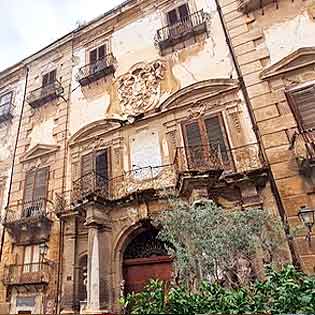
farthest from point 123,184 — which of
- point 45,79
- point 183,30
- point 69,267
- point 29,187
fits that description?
point 45,79

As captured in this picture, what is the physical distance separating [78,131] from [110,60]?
3.60 metres

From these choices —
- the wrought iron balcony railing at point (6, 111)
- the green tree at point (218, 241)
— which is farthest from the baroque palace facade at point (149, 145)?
the wrought iron balcony railing at point (6, 111)

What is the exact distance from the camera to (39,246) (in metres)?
10.5

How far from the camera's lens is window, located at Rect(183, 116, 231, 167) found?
28.6 feet

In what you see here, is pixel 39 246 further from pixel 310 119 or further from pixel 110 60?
pixel 310 119

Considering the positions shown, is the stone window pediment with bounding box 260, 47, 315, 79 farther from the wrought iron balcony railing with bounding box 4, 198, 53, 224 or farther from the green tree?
the wrought iron balcony railing with bounding box 4, 198, 53, 224

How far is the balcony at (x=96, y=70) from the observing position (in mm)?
12570

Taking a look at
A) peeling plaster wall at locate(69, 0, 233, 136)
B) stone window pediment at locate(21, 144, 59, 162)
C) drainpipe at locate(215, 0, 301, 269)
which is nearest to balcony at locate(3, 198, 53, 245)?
stone window pediment at locate(21, 144, 59, 162)

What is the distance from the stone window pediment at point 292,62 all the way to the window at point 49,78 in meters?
10.5

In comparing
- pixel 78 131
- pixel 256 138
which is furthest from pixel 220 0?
pixel 78 131

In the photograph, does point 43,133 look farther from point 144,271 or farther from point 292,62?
point 292,62

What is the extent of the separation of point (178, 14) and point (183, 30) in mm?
1269

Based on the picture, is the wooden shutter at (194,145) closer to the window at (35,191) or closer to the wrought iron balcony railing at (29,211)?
the wrought iron balcony railing at (29,211)

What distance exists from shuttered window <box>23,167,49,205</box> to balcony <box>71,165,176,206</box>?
195 cm
